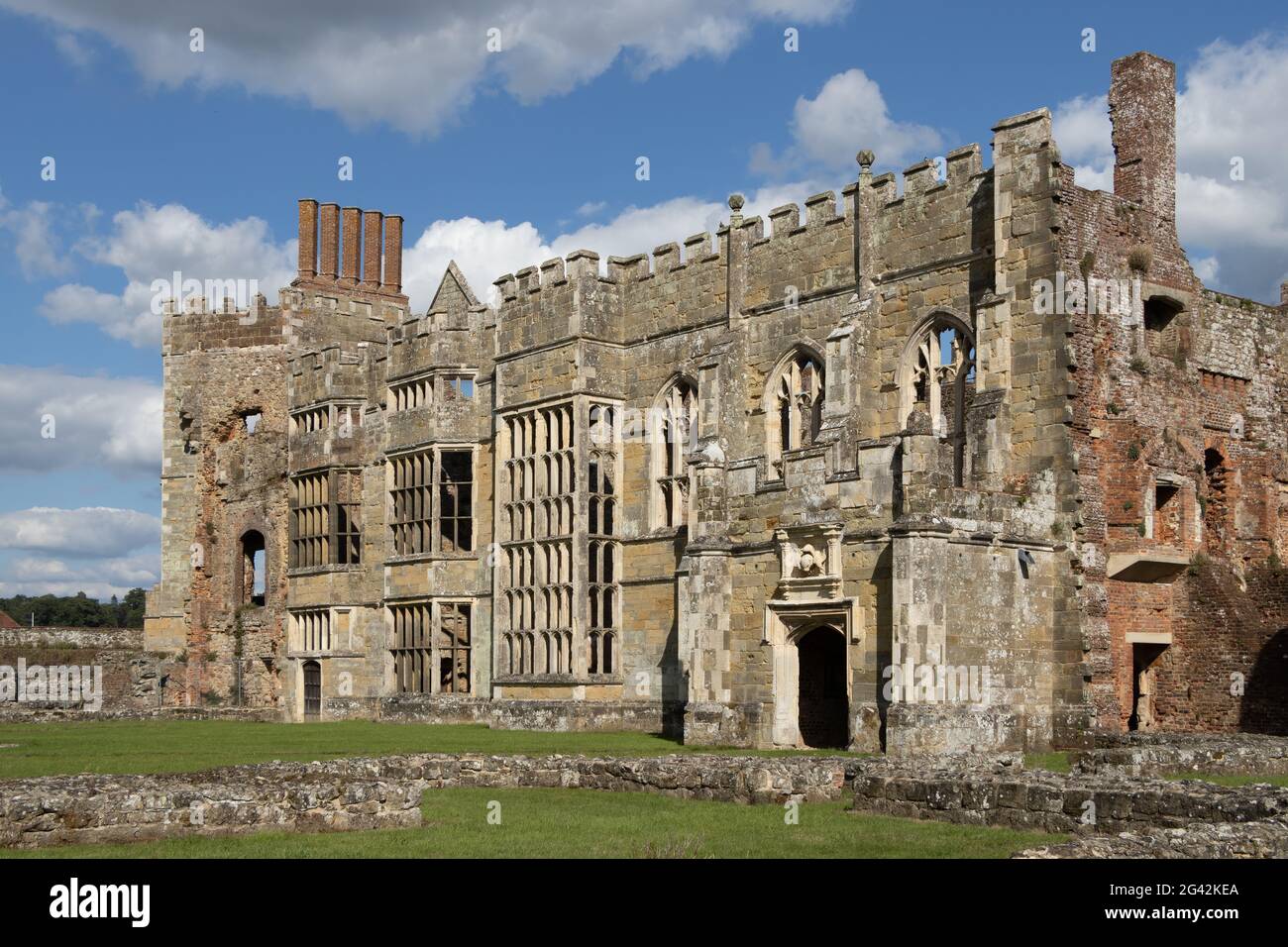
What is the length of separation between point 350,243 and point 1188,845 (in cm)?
4029

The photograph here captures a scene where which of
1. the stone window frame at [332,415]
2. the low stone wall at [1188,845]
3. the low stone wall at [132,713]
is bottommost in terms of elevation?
the low stone wall at [132,713]

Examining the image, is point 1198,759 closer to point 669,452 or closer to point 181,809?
point 181,809

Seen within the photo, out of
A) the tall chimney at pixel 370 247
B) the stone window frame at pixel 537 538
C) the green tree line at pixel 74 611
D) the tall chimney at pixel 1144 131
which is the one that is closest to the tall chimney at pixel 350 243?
the tall chimney at pixel 370 247

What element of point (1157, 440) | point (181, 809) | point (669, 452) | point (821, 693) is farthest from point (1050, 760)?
point (181, 809)

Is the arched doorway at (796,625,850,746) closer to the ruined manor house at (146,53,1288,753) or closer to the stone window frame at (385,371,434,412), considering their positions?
the ruined manor house at (146,53,1288,753)

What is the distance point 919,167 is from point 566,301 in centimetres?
925

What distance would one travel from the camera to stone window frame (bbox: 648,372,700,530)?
105 feet

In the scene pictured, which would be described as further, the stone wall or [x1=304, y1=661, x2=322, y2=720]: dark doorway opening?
the stone wall

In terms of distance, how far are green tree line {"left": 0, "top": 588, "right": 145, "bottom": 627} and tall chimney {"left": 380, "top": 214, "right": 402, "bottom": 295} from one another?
6669 cm

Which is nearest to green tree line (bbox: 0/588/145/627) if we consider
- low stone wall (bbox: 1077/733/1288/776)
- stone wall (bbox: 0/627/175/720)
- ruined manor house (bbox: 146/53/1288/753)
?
stone wall (bbox: 0/627/175/720)

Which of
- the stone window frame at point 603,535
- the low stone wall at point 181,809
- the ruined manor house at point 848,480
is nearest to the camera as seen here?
the low stone wall at point 181,809

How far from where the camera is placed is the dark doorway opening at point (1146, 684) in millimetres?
26281

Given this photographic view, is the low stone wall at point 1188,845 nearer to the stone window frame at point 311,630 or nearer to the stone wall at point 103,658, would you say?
the stone window frame at point 311,630

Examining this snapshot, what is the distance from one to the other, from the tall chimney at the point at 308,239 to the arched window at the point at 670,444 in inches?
717
